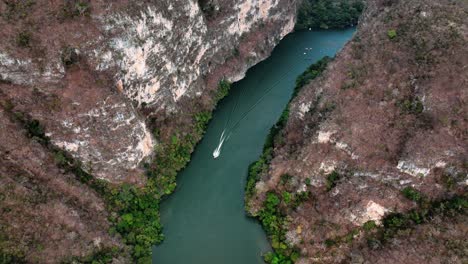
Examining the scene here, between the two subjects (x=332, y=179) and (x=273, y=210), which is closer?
(x=332, y=179)

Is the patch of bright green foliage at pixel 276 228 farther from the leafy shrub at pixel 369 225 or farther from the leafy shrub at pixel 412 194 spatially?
the leafy shrub at pixel 412 194

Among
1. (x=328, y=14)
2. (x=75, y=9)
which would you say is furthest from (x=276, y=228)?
(x=328, y=14)

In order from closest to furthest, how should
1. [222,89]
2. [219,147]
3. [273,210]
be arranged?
1. [273,210]
2. [219,147]
3. [222,89]

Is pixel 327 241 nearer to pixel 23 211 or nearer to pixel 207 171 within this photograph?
pixel 207 171

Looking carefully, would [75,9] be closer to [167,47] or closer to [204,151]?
[167,47]

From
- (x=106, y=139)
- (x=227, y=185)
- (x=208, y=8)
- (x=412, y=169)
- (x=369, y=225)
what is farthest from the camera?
(x=208, y=8)

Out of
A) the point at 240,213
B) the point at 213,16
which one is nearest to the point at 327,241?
the point at 240,213
